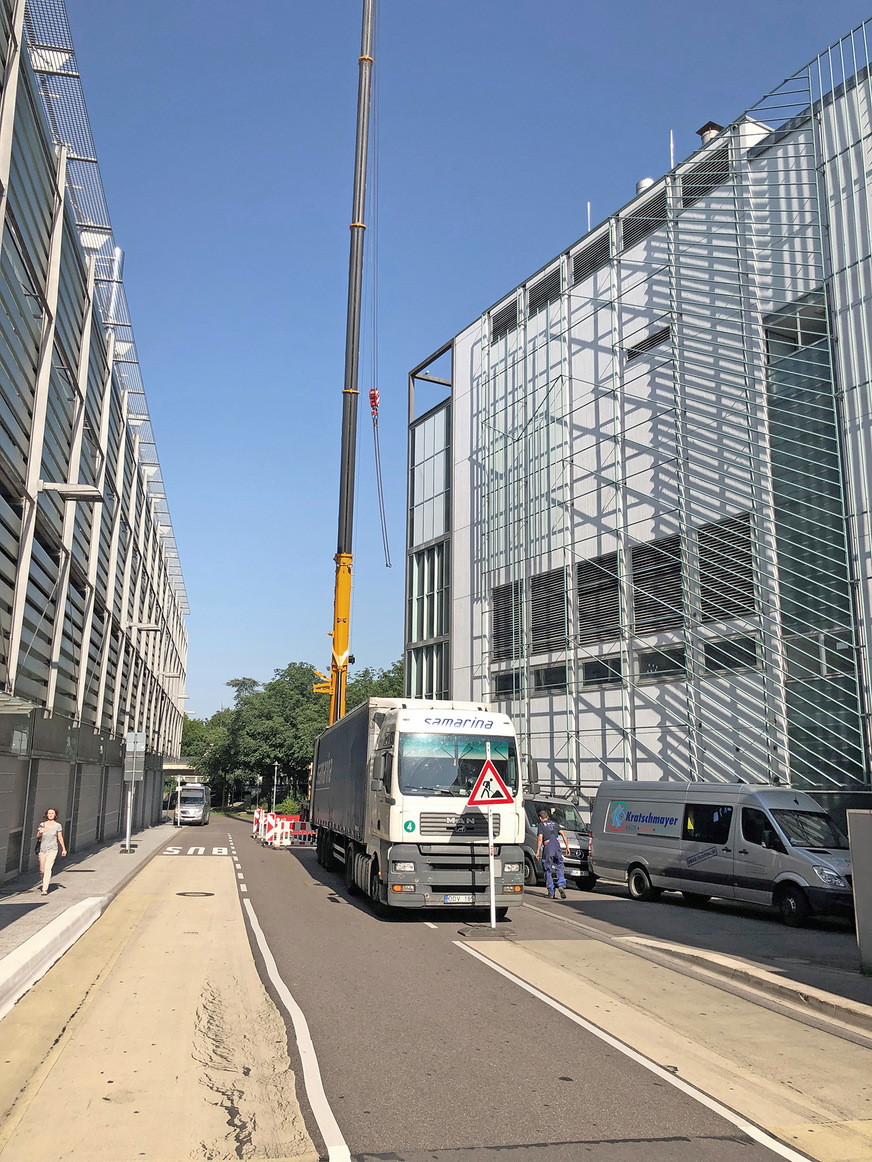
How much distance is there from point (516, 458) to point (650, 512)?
8037mm

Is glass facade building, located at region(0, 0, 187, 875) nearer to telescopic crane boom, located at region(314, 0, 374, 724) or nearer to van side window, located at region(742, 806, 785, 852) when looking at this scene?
telescopic crane boom, located at region(314, 0, 374, 724)

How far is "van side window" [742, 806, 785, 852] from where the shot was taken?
1560cm

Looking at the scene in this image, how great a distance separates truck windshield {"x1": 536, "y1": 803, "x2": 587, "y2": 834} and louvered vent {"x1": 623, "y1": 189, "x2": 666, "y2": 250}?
1737 cm

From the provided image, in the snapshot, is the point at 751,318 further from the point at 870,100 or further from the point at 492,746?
the point at 492,746

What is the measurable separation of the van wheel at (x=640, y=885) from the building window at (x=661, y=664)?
6850mm

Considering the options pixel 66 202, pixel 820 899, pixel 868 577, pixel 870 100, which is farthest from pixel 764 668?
pixel 66 202

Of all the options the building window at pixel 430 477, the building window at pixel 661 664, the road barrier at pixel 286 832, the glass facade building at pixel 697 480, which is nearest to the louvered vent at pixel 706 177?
the glass facade building at pixel 697 480

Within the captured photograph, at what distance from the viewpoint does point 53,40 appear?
55.2ft

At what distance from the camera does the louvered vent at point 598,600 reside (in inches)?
1085

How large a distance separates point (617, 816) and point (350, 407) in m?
16.7

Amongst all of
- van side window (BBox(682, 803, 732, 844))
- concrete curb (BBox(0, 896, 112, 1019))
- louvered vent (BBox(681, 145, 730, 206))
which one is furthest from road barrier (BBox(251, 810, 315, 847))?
louvered vent (BBox(681, 145, 730, 206))

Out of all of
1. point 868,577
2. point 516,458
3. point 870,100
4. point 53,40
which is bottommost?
point 868,577

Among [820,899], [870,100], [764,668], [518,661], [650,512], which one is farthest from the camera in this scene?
[518,661]

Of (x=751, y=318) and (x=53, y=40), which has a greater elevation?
(x=53, y=40)
